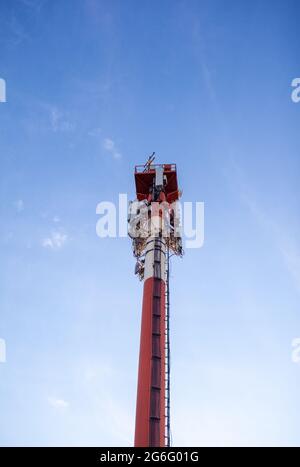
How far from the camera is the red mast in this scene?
26969mm

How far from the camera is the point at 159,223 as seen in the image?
3766 cm

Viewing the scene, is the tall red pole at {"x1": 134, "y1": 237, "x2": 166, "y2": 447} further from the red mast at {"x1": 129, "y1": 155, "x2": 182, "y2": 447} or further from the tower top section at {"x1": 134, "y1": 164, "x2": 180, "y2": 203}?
the tower top section at {"x1": 134, "y1": 164, "x2": 180, "y2": 203}

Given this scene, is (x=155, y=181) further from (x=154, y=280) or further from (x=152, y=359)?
(x=152, y=359)

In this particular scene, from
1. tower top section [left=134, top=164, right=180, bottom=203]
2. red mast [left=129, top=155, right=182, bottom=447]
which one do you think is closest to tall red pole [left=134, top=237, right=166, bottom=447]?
red mast [left=129, top=155, right=182, bottom=447]

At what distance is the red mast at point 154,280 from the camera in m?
27.0

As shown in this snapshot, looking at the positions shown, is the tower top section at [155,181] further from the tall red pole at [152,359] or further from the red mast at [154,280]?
the tall red pole at [152,359]

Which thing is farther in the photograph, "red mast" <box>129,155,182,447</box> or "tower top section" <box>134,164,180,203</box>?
"tower top section" <box>134,164,180,203</box>

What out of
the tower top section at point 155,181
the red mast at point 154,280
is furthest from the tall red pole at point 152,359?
the tower top section at point 155,181

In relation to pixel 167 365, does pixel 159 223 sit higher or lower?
higher

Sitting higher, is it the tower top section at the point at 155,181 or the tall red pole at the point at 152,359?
the tower top section at the point at 155,181

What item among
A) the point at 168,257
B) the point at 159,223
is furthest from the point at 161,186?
the point at 168,257

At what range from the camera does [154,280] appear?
33188 millimetres
